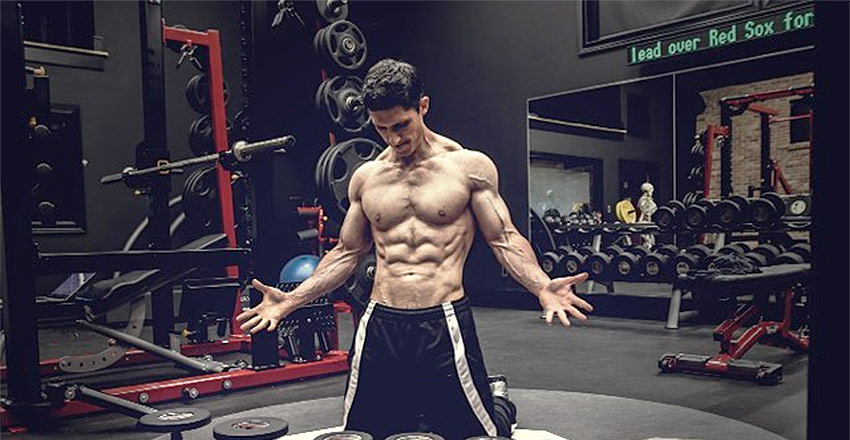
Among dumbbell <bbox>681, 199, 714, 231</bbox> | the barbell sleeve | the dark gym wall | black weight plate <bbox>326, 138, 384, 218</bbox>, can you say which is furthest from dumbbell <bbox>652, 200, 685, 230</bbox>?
the dark gym wall

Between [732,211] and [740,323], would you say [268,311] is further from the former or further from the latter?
[732,211]

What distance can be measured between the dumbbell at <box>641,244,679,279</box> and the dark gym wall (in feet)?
12.3

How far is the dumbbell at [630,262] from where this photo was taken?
4379mm

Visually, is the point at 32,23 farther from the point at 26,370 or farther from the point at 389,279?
the point at 389,279

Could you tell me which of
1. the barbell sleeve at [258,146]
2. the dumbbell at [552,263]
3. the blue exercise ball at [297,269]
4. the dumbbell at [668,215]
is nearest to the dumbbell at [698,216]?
the dumbbell at [668,215]

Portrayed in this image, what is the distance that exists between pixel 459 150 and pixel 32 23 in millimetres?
4911

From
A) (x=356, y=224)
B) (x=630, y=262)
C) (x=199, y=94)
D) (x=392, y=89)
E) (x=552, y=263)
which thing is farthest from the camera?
(x=552, y=263)

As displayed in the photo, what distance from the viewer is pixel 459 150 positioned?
173 cm

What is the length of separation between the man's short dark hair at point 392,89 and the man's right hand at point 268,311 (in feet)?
1.76

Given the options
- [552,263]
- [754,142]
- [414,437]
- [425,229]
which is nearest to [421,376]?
[414,437]

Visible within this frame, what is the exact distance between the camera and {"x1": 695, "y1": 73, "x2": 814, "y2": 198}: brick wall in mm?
3959

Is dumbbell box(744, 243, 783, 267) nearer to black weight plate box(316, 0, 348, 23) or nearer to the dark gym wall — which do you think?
black weight plate box(316, 0, 348, 23)

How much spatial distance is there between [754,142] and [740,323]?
5.18 ft

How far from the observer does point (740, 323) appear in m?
3.34
